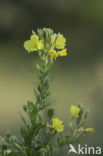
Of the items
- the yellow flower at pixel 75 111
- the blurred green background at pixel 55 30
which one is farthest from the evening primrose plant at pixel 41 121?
the blurred green background at pixel 55 30

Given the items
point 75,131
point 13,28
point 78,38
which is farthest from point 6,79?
point 75,131

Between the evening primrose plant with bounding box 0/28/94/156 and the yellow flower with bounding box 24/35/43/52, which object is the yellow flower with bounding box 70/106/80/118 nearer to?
the evening primrose plant with bounding box 0/28/94/156

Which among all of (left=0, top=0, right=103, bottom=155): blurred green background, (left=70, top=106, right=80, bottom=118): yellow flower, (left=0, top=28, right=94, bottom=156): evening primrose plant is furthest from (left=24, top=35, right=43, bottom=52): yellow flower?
(left=0, top=0, right=103, bottom=155): blurred green background

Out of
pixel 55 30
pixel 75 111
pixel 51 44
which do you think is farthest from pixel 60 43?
pixel 55 30

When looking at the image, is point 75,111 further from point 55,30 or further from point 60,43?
point 55,30

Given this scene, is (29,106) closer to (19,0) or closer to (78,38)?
(78,38)

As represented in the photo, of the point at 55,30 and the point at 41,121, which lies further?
the point at 55,30

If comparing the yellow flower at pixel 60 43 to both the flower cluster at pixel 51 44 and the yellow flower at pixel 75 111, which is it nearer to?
the flower cluster at pixel 51 44

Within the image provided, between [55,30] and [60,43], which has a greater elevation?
Answer: [55,30]
